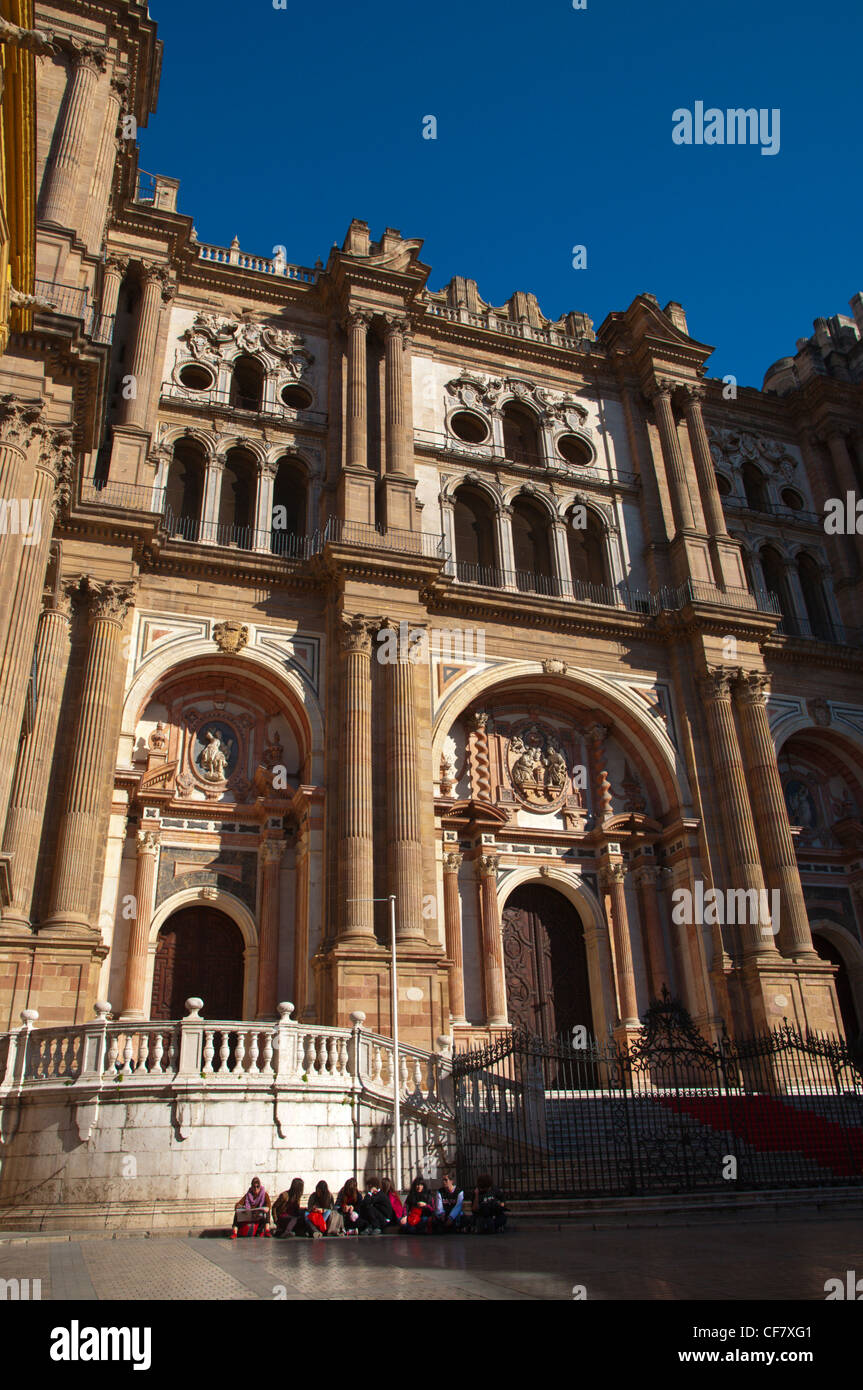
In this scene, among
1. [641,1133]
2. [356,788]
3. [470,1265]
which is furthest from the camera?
[356,788]

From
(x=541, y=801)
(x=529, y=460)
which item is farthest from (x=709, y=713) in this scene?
(x=529, y=460)

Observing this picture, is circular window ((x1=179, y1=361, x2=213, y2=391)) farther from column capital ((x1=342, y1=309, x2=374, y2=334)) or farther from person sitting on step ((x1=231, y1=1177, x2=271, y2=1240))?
person sitting on step ((x1=231, y1=1177, x2=271, y2=1240))

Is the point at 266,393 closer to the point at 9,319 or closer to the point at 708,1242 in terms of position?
the point at 9,319

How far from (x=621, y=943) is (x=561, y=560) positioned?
10399 mm

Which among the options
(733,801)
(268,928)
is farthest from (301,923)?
(733,801)

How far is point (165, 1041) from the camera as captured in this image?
14.0 meters

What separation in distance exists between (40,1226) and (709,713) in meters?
18.8

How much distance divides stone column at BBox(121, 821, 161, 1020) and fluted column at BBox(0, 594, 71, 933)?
252cm

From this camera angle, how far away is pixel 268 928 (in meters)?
21.0

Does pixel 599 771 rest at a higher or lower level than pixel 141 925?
higher

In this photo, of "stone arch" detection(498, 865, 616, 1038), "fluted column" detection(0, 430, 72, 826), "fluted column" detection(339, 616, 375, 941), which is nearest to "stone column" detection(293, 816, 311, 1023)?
"fluted column" detection(339, 616, 375, 941)

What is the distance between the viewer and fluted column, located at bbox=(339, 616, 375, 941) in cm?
1953

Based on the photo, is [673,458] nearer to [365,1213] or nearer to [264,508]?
[264,508]
